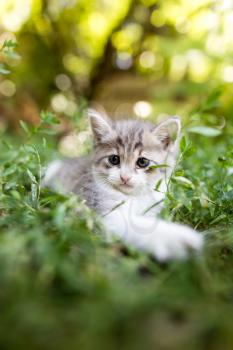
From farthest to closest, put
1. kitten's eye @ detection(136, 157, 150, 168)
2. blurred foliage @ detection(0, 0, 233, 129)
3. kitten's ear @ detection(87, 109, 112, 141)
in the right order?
blurred foliage @ detection(0, 0, 233, 129), kitten's ear @ detection(87, 109, 112, 141), kitten's eye @ detection(136, 157, 150, 168)

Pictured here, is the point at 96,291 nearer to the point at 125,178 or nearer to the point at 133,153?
the point at 125,178

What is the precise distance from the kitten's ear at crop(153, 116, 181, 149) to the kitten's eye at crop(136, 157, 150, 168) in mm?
170

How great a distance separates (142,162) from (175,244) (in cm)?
102

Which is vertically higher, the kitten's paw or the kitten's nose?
the kitten's paw

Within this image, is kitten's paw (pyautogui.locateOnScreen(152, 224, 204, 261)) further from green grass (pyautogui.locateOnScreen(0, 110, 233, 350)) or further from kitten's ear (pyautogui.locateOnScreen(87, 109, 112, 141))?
kitten's ear (pyautogui.locateOnScreen(87, 109, 112, 141))

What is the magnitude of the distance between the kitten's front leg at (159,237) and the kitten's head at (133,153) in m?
0.60

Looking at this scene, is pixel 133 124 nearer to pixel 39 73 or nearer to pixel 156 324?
pixel 156 324

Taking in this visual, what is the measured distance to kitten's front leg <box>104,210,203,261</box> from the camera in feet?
4.39

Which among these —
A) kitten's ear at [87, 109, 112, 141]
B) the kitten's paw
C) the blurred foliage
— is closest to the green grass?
the kitten's paw

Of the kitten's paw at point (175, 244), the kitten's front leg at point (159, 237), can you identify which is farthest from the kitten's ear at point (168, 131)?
the kitten's paw at point (175, 244)

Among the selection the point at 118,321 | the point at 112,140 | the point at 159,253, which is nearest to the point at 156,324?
the point at 118,321

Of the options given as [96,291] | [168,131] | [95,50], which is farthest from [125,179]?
[95,50]

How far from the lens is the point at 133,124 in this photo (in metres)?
2.57

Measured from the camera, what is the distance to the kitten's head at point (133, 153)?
88.3 inches
